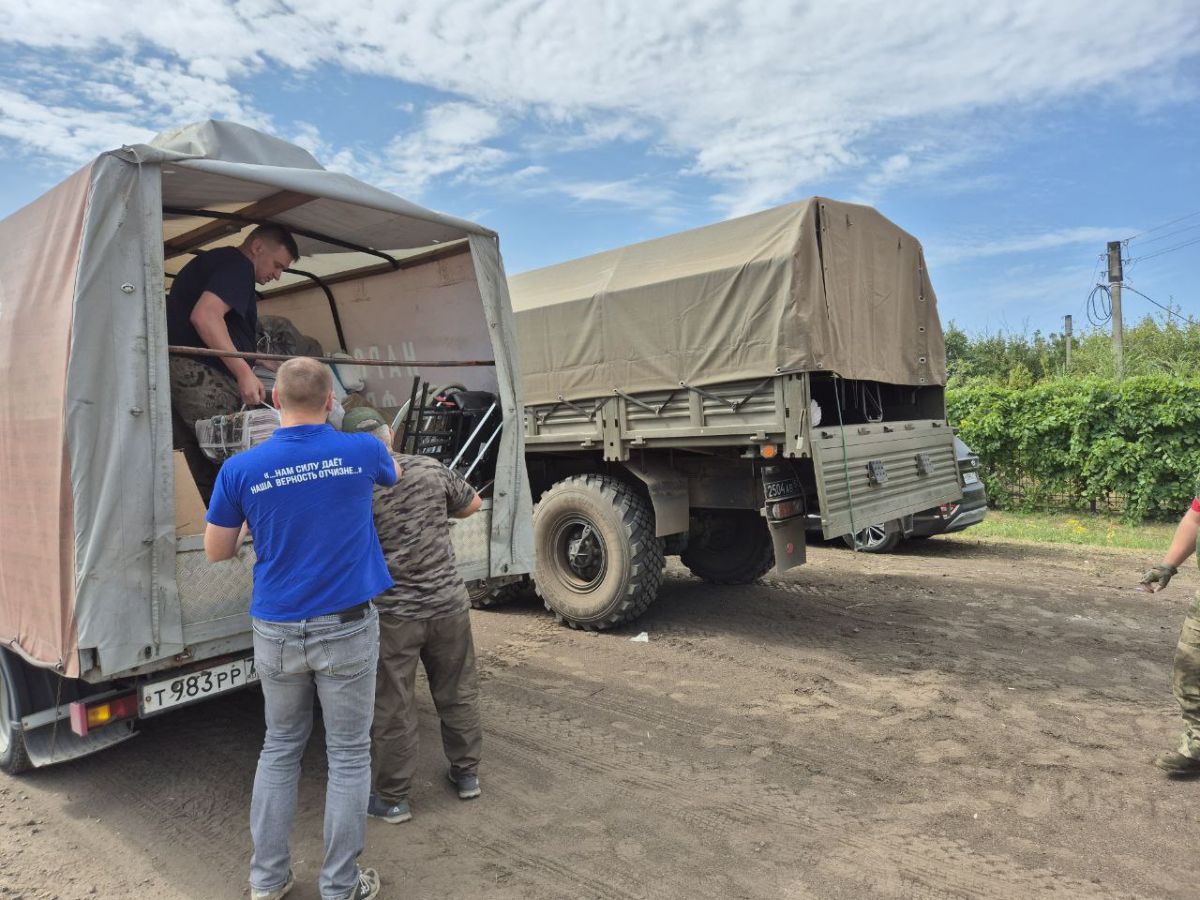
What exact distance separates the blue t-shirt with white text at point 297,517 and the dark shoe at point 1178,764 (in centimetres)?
369

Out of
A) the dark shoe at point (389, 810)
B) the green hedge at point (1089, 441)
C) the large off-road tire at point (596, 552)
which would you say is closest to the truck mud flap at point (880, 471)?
the large off-road tire at point (596, 552)

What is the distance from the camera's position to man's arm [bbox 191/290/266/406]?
3857 mm

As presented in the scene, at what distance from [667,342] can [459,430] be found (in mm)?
2092

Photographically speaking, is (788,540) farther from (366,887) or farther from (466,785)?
(366,887)

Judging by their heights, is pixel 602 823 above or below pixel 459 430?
below

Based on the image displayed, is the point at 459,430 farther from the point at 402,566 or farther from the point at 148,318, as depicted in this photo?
the point at 148,318

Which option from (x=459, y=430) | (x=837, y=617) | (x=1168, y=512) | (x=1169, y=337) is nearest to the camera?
(x=459, y=430)

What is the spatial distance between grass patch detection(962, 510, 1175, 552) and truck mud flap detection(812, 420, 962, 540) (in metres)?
4.14

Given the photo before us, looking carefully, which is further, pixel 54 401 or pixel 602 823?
pixel 602 823

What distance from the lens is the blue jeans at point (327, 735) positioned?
2646 mm

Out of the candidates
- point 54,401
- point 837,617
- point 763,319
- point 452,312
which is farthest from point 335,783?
point 837,617

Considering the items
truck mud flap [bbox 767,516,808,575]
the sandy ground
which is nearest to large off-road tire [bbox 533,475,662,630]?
the sandy ground

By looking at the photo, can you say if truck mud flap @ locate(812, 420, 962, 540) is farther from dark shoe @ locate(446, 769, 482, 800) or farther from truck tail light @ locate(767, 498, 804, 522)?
dark shoe @ locate(446, 769, 482, 800)

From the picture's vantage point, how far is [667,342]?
6.06m
